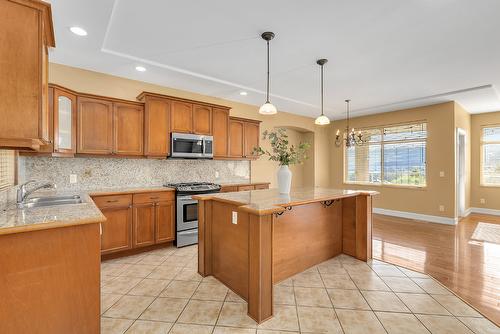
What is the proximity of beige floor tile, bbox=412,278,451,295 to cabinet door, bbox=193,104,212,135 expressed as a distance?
368cm

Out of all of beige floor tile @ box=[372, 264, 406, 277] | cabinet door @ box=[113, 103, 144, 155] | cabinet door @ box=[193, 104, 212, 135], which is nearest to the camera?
beige floor tile @ box=[372, 264, 406, 277]

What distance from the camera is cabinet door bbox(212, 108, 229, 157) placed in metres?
4.51

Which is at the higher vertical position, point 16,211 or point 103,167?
point 103,167

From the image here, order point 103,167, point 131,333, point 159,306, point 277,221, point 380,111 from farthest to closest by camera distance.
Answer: point 380,111 → point 103,167 → point 277,221 → point 159,306 → point 131,333

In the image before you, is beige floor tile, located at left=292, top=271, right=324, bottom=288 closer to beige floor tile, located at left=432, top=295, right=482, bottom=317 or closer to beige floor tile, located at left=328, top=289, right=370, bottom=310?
beige floor tile, located at left=328, top=289, right=370, bottom=310

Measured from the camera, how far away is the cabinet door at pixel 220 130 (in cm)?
451

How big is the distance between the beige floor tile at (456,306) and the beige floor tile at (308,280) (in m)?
1.09

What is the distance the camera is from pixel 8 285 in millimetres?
1388

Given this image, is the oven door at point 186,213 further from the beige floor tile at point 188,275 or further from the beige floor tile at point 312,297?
the beige floor tile at point 312,297

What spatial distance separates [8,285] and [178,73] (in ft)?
10.5

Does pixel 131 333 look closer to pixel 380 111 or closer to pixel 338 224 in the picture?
pixel 338 224

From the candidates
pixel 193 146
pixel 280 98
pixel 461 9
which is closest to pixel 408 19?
pixel 461 9

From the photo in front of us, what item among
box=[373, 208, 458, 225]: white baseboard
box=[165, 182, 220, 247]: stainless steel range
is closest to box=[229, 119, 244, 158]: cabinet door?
box=[165, 182, 220, 247]: stainless steel range

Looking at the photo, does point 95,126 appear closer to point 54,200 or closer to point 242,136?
point 54,200
